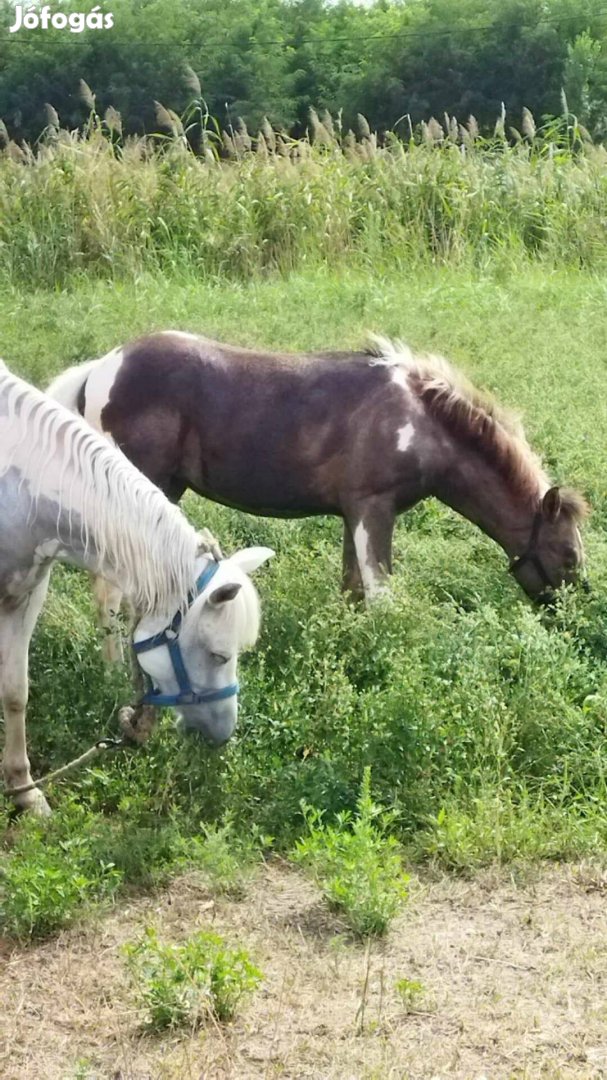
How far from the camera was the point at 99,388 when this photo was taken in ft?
20.5

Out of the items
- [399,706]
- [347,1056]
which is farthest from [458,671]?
[347,1056]

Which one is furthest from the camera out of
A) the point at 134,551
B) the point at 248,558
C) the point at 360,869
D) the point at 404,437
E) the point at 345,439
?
the point at 345,439

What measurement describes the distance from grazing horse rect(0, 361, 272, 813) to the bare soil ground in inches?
28.7

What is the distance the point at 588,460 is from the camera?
25.1 feet

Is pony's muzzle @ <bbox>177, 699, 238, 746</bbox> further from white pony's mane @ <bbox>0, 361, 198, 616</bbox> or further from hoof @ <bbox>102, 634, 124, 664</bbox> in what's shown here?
hoof @ <bbox>102, 634, 124, 664</bbox>

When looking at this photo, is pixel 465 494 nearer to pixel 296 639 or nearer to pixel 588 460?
pixel 296 639

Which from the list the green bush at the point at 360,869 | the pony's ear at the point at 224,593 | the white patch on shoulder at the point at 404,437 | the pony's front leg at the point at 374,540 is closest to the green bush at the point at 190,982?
the green bush at the point at 360,869

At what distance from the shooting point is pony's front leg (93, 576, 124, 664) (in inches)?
223

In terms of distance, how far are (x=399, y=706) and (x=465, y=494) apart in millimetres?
1518

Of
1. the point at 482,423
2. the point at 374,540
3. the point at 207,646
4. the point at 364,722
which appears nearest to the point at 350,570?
the point at 374,540

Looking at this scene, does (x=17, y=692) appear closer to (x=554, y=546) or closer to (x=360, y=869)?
(x=360, y=869)

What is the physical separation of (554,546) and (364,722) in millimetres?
1602

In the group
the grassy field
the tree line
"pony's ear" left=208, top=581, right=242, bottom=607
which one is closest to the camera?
the grassy field

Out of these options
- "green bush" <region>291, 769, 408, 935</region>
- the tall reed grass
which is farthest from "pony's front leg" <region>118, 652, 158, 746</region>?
the tall reed grass
